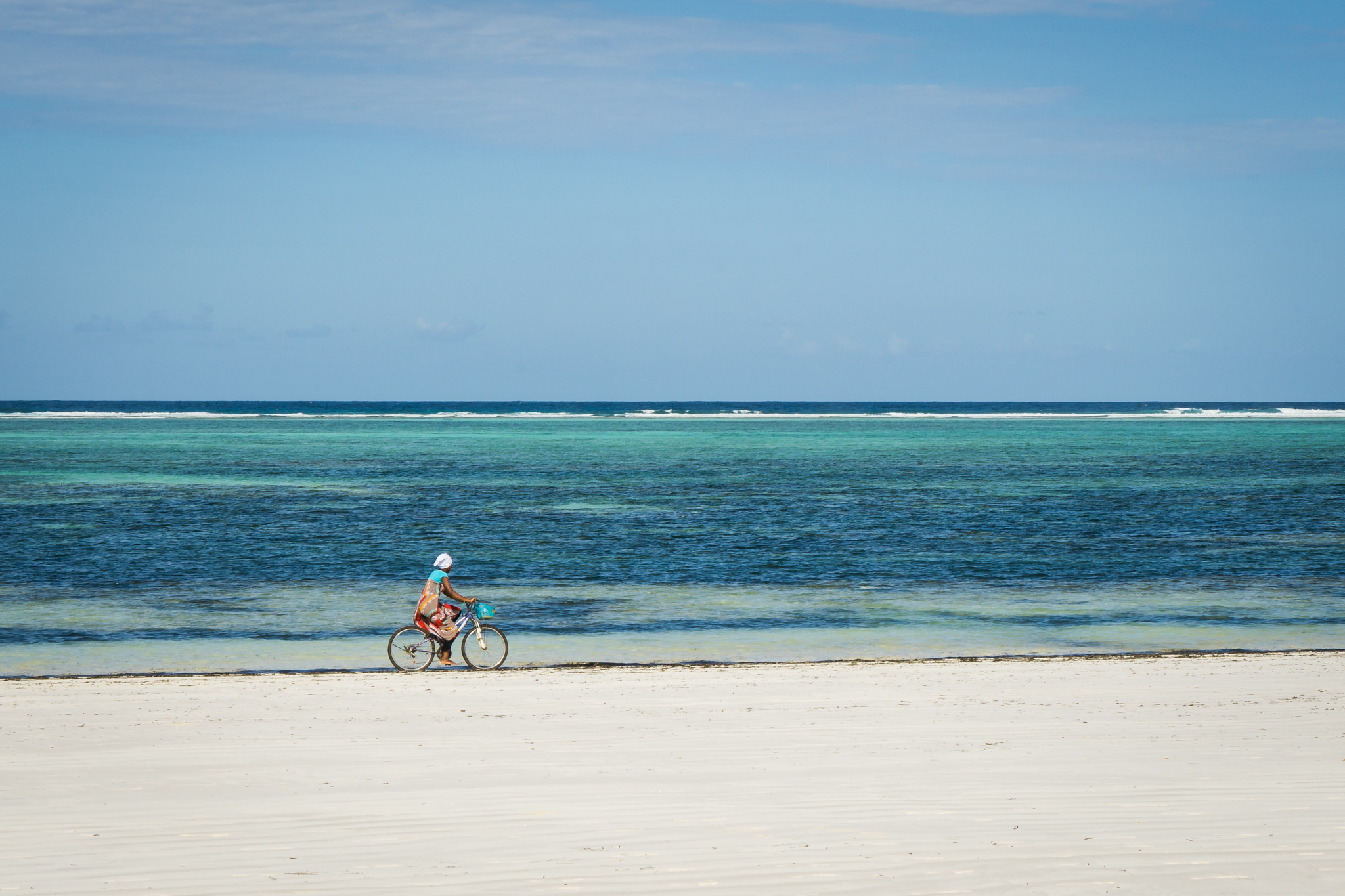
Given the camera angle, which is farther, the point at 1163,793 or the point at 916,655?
the point at 916,655

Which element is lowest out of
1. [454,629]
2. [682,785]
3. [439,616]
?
[682,785]

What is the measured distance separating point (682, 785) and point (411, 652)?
26.2ft

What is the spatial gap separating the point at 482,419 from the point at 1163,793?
171290mm

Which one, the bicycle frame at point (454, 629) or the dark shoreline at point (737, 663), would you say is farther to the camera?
the bicycle frame at point (454, 629)

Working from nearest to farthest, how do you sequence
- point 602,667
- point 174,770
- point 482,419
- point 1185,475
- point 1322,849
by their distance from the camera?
point 1322,849 < point 174,770 < point 602,667 < point 1185,475 < point 482,419

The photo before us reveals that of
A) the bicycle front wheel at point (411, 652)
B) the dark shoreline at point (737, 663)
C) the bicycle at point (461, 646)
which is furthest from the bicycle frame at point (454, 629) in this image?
the dark shoreline at point (737, 663)

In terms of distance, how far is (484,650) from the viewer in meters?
16.9

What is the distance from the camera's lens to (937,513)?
41.5m

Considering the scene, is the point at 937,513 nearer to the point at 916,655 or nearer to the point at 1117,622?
the point at 1117,622

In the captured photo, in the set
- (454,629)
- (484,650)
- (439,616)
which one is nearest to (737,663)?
(484,650)

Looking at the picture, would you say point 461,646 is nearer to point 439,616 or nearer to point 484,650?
point 484,650

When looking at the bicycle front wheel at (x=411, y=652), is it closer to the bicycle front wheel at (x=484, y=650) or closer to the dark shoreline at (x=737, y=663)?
the dark shoreline at (x=737, y=663)

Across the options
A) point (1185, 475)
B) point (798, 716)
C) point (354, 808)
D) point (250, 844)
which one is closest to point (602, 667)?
point (798, 716)

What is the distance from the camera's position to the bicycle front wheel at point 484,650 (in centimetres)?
1694
